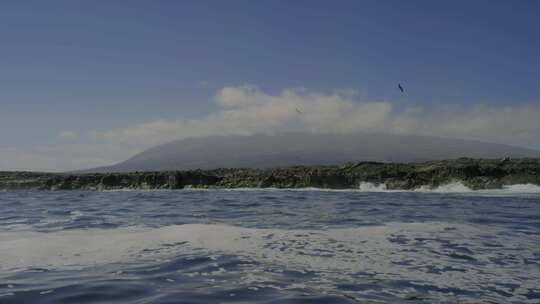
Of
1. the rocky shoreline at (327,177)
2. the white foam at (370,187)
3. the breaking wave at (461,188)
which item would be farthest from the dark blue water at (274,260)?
the white foam at (370,187)

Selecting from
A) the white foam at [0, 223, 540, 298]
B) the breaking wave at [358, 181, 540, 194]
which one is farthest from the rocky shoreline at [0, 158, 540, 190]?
the white foam at [0, 223, 540, 298]

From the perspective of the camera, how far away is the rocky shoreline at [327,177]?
3978 cm

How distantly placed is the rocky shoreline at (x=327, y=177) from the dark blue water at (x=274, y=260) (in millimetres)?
22002

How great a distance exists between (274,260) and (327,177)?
36.4 metres

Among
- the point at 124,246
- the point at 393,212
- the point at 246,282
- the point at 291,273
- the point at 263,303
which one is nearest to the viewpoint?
the point at 263,303

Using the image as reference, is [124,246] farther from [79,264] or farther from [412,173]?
[412,173]

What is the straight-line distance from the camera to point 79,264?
1021cm

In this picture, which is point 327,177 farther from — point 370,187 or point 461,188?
point 461,188

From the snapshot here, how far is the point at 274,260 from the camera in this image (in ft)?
34.6

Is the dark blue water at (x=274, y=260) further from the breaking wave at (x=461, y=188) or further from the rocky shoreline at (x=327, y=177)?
the rocky shoreline at (x=327, y=177)

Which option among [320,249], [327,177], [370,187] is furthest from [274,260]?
[327,177]

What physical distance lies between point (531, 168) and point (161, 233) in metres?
33.7

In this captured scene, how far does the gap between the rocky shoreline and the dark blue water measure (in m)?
22.0

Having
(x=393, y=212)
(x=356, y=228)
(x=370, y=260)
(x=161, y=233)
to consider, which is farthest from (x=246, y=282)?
(x=393, y=212)
